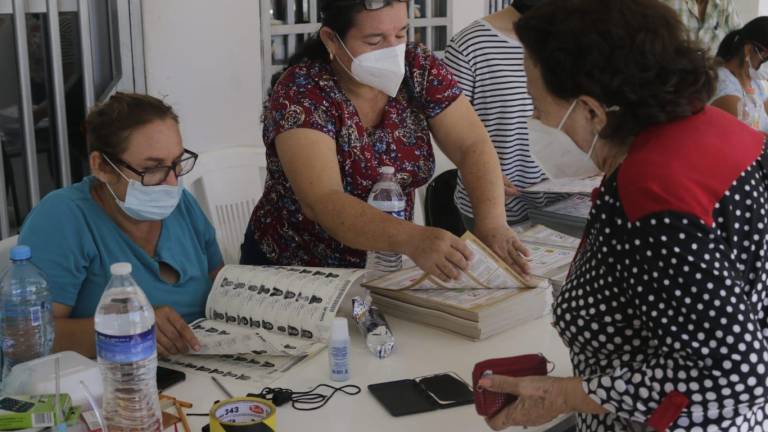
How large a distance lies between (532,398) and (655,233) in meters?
0.35

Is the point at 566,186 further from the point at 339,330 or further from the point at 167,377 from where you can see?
the point at 167,377

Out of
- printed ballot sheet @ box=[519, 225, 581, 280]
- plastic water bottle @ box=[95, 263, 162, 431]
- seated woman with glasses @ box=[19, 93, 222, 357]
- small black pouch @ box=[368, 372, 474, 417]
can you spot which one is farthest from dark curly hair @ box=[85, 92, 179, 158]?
printed ballot sheet @ box=[519, 225, 581, 280]

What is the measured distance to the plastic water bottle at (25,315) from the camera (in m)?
1.64

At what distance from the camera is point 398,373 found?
170 centimetres

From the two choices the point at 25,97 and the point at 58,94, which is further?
the point at 58,94

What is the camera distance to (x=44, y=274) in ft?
5.64

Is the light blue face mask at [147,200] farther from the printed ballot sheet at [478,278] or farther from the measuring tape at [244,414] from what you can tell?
the measuring tape at [244,414]

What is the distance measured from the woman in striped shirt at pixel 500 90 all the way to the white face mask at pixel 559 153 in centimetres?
123

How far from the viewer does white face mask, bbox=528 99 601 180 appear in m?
1.40

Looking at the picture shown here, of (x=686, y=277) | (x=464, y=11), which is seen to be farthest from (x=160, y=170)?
(x=464, y=11)

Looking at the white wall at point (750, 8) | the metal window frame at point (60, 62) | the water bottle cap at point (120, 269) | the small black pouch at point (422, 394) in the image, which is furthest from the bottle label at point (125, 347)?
the white wall at point (750, 8)

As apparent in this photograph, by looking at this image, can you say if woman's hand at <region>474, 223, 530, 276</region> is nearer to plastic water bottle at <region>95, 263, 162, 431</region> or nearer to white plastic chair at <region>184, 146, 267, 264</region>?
plastic water bottle at <region>95, 263, 162, 431</region>

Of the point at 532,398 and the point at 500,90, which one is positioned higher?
the point at 500,90

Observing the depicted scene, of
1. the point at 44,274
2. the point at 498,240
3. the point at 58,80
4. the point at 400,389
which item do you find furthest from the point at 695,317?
the point at 58,80
